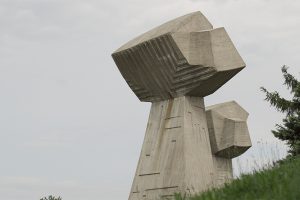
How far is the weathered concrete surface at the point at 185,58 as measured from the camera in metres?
17.3

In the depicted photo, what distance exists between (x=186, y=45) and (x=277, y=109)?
4.63m

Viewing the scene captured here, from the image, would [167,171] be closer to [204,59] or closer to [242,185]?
[204,59]

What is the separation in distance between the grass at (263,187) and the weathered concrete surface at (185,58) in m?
9.46

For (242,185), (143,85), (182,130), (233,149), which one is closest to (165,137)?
(182,130)

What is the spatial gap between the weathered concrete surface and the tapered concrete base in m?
0.50

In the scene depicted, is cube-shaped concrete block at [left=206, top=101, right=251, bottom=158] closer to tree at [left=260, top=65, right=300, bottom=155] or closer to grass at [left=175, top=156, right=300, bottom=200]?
tree at [left=260, top=65, right=300, bottom=155]

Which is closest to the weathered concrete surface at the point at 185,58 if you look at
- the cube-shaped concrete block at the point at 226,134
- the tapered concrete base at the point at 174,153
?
the tapered concrete base at the point at 174,153

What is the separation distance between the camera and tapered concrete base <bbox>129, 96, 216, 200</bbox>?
55.7ft

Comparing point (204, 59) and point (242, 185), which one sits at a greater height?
point (204, 59)

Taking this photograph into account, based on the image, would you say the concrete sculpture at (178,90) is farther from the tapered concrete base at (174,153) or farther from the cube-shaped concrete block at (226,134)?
the cube-shaped concrete block at (226,134)

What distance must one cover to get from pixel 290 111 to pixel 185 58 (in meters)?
4.87

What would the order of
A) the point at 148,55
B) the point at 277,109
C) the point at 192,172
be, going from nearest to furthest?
the point at 192,172
the point at 148,55
the point at 277,109

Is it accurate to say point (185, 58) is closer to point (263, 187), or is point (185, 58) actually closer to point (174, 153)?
point (174, 153)

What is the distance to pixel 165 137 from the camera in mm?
17891
